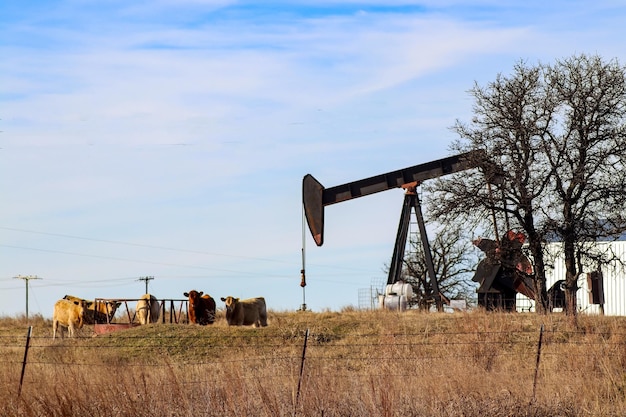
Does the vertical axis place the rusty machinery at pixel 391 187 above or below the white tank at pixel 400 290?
above

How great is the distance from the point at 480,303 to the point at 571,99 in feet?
50.7

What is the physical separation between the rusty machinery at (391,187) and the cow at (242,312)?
6711mm

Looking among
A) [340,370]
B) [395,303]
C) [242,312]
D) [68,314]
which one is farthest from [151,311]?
[340,370]

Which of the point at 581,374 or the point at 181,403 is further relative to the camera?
the point at 581,374

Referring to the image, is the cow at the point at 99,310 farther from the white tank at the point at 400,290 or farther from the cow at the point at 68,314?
the white tank at the point at 400,290

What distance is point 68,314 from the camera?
29656 mm

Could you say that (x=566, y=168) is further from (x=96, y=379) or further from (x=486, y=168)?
(x=96, y=379)

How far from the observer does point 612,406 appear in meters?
13.2

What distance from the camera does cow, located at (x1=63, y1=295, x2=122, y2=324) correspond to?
30.2 metres

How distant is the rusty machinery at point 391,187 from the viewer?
1314 inches

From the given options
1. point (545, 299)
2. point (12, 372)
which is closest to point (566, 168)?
point (545, 299)

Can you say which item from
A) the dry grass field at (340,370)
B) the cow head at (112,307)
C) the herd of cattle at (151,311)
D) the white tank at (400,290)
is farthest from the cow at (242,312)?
the white tank at (400,290)

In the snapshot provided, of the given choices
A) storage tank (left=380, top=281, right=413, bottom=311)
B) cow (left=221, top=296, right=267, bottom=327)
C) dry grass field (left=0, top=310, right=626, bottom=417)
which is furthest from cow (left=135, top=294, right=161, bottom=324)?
storage tank (left=380, top=281, right=413, bottom=311)

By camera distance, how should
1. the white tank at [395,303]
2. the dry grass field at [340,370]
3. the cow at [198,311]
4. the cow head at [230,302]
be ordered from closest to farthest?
1. the dry grass field at [340,370]
2. the cow head at [230,302]
3. the cow at [198,311]
4. the white tank at [395,303]
